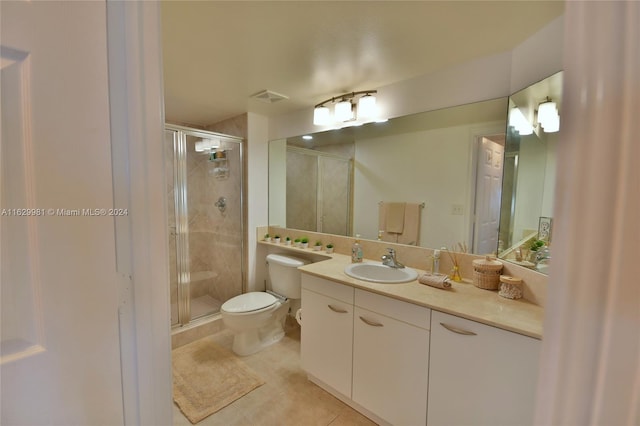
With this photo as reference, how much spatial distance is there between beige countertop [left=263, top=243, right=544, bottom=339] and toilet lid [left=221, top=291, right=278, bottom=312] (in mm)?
755

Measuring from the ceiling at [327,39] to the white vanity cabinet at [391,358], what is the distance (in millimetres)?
1393

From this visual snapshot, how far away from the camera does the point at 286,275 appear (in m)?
2.49

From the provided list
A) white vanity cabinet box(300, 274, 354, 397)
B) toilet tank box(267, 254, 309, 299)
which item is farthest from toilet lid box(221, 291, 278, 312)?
white vanity cabinet box(300, 274, 354, 397)

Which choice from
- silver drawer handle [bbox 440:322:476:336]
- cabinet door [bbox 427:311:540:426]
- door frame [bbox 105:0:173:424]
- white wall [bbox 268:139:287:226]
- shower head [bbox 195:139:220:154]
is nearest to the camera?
door frame [bbox 105:0:173:424]

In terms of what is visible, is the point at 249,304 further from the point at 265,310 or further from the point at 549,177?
the point at 549,177

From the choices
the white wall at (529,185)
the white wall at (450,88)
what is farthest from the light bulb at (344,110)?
the white wall at (529,185)

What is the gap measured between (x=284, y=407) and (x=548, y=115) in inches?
88.0

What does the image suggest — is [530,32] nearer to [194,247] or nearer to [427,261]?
[427,261]

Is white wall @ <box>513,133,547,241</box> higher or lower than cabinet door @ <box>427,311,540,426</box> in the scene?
higher

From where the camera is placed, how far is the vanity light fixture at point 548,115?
1.26 metres

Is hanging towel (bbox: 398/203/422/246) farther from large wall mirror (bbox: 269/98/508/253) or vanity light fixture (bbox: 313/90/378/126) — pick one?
vanity light fixture (bbox: 313/90/378/126)

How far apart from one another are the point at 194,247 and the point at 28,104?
281 cm

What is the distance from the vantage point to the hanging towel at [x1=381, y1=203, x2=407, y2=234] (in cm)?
208

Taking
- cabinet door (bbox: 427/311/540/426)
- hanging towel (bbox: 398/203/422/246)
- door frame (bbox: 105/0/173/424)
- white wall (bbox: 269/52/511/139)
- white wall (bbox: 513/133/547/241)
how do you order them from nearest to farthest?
1. door frame (bbox: 105/0/173/424)
2. cabinet door (bbox: 427/311/540/426)
3. white wall (bbox: 513/133/547/241)
4. white wall (bbox: 269/52/511/139)
5. hanging towel (bbox: 398/203/422/246)
